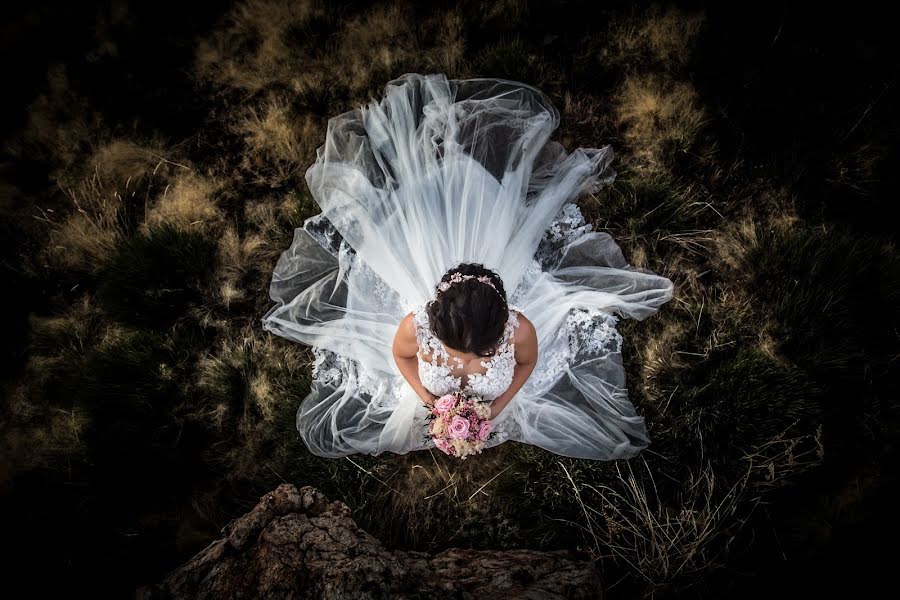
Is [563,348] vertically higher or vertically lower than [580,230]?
lower

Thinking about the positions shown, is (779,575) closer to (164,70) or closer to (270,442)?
(270,442)

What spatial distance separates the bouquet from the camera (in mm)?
2637

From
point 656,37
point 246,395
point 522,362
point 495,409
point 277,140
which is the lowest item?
point 246,395

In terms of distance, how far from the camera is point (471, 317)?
8.02 ft

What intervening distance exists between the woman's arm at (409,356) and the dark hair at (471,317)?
43cm

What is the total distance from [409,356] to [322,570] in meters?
1.28

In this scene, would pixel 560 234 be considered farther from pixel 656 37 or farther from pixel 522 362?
pixel 656 37

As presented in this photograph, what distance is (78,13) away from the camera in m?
4.64

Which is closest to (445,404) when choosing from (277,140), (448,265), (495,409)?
(495,409)

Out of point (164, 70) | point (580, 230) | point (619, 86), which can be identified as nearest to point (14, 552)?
point (164, 70)

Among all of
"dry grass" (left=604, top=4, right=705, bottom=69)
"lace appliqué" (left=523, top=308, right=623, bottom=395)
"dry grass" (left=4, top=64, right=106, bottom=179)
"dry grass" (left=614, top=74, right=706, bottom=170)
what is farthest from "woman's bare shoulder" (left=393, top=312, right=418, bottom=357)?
"dry grass" (left=4, top=64, right=106, bottom=179)

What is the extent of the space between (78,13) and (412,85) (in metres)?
3.63

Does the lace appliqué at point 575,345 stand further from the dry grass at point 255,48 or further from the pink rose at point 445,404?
the dry grass at point 255,48

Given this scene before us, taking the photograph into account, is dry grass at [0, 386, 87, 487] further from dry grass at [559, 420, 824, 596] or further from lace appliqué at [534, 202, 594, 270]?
dry grass at [559, 420, 824, 596]
